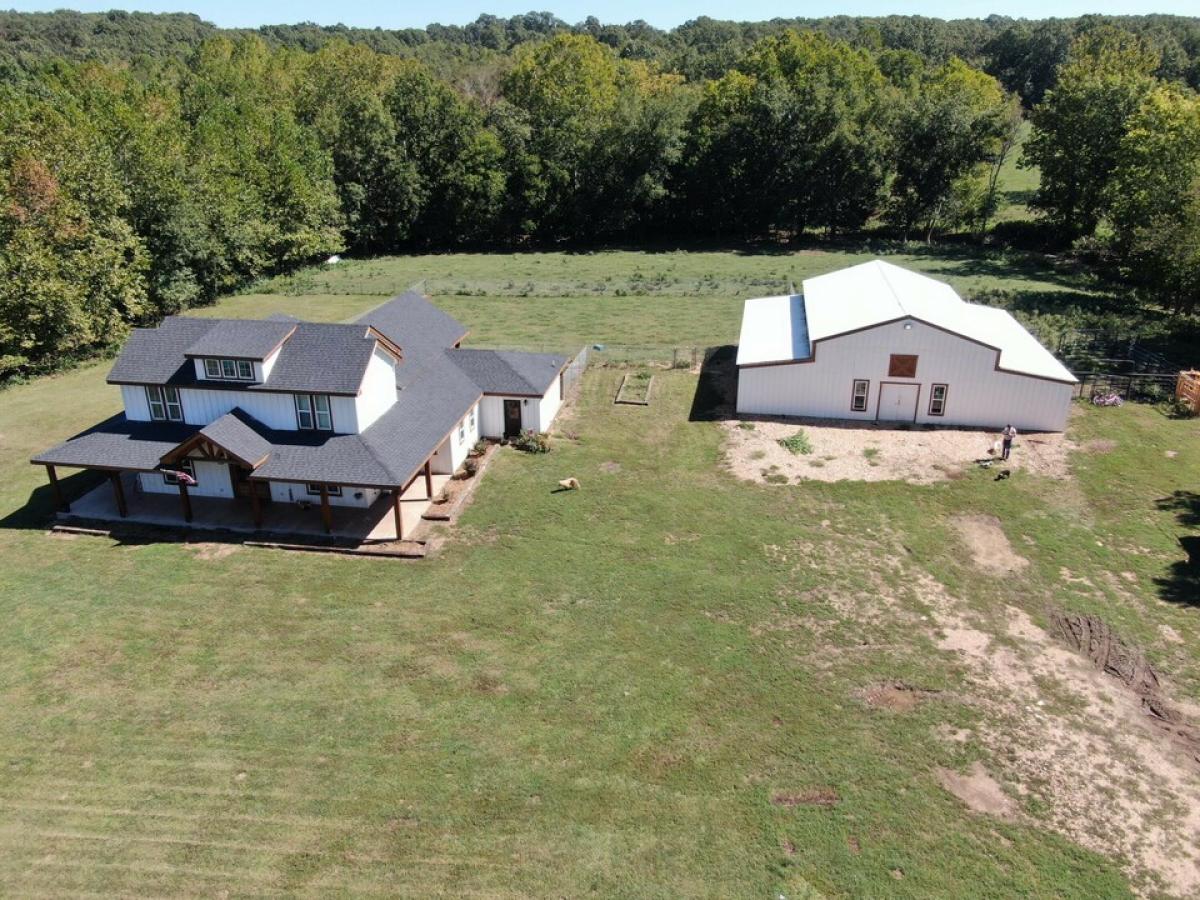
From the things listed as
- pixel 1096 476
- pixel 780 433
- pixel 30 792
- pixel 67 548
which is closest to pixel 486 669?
pixel 30 792

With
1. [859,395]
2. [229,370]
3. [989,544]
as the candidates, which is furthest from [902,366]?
[229,370]

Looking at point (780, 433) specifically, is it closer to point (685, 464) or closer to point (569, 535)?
point (685, 464)

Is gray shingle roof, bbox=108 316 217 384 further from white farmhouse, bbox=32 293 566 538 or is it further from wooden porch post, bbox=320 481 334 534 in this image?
wooden porch post, bbox=320 481 334 534

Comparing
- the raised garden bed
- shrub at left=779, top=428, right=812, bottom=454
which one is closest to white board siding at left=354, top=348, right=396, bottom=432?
the raised garden bed

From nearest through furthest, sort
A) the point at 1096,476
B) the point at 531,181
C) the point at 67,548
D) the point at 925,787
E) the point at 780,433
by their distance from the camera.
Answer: the point at 925,787
the point at 67,548
the point at 1096,476
the point at 780,433
the point at 531,181

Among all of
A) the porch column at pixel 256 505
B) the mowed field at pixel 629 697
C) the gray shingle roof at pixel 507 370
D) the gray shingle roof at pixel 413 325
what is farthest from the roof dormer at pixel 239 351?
the gray shingle roof at pixel 507 370
